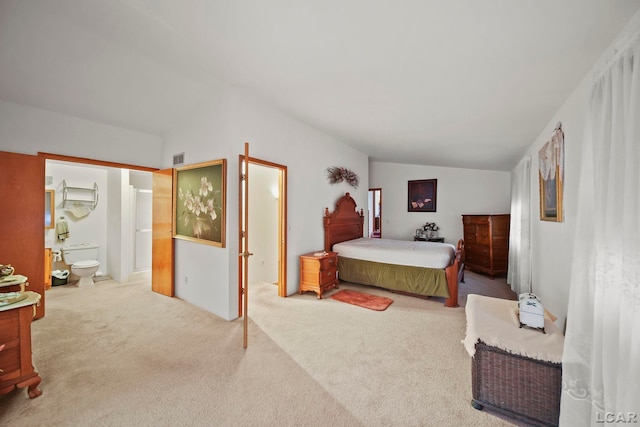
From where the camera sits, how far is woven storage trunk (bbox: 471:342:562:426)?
150 centimetres

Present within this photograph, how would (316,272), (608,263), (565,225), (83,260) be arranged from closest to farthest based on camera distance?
(608,263)
(565,225)
(316,272)
(83,260)

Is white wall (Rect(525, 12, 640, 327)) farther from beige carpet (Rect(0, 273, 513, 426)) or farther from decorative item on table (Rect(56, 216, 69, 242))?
decorative item on table (Rect(56, 216, 69, 242))

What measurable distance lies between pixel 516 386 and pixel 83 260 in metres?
6.47

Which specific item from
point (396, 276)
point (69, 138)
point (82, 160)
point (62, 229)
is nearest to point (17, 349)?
point (82, 160)

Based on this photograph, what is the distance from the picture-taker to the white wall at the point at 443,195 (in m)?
5.79

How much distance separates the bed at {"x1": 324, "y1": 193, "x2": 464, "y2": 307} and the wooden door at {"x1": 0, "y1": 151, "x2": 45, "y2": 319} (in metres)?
3.82

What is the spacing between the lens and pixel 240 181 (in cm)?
309

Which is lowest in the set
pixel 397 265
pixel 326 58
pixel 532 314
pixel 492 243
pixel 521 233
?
pixel 397 265

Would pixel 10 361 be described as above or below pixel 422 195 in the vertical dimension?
below

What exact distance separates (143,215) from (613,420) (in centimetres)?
635

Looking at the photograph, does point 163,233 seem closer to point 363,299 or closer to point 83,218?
point 83,218

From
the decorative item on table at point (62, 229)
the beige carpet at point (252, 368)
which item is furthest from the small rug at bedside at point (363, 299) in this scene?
the decorative item on table at point (62, 229)

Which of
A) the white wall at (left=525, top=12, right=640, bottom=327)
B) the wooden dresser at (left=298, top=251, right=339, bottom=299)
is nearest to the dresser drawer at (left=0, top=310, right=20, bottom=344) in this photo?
the wooden dresser at (left=298, top=251, right=339, bottom=299)

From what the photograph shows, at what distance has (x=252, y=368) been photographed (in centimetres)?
212
